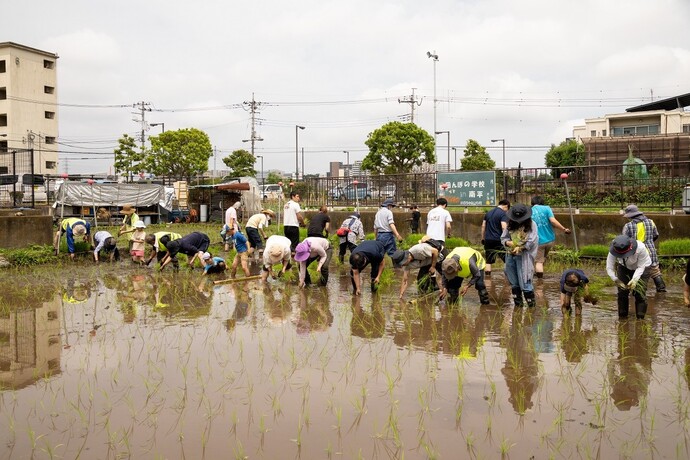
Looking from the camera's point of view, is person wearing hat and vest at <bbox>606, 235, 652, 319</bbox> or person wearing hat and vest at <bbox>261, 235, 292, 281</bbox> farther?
person wearing hat and vest at <bbox>261, 235, 292, 281</bbox>

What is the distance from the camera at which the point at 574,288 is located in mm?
7539

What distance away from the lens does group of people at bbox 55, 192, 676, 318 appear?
Answer: 24.3 feet

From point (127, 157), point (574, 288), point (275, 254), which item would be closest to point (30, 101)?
point (127, 157)

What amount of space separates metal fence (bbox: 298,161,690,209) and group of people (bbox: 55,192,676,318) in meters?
4.88

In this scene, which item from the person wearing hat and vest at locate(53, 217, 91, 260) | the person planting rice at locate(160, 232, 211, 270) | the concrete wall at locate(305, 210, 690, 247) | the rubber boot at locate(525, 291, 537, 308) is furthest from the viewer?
the person wearing hat and vest at locate(53, 217, 91, 260)

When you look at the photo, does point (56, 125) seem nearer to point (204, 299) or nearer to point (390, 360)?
point (204, 299)

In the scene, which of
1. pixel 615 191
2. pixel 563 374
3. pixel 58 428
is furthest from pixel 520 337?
pixel 615 191

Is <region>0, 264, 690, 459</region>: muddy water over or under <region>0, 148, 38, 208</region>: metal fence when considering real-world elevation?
under

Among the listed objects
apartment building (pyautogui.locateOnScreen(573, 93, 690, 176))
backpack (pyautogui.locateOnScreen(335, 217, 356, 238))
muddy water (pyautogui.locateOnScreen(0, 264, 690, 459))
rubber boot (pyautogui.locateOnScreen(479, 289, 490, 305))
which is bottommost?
muddy water (pyautogui.locateOnScreen(0, 264, 690, 459))

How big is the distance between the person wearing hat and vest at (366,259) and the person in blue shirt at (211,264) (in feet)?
12.2

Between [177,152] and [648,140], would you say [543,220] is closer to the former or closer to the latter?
[648,140]

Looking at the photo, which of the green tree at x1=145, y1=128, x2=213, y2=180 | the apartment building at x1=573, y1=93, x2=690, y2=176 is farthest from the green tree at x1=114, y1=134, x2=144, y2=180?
the apartment building at x1=573, y1=93, x2=690, y2=176

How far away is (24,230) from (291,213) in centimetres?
658

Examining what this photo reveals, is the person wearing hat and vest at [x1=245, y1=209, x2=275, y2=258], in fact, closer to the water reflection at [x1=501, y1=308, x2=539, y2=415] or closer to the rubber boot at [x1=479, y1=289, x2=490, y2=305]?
the rubber boot at [x1=479, y1=289, x2=490, y2=305]
